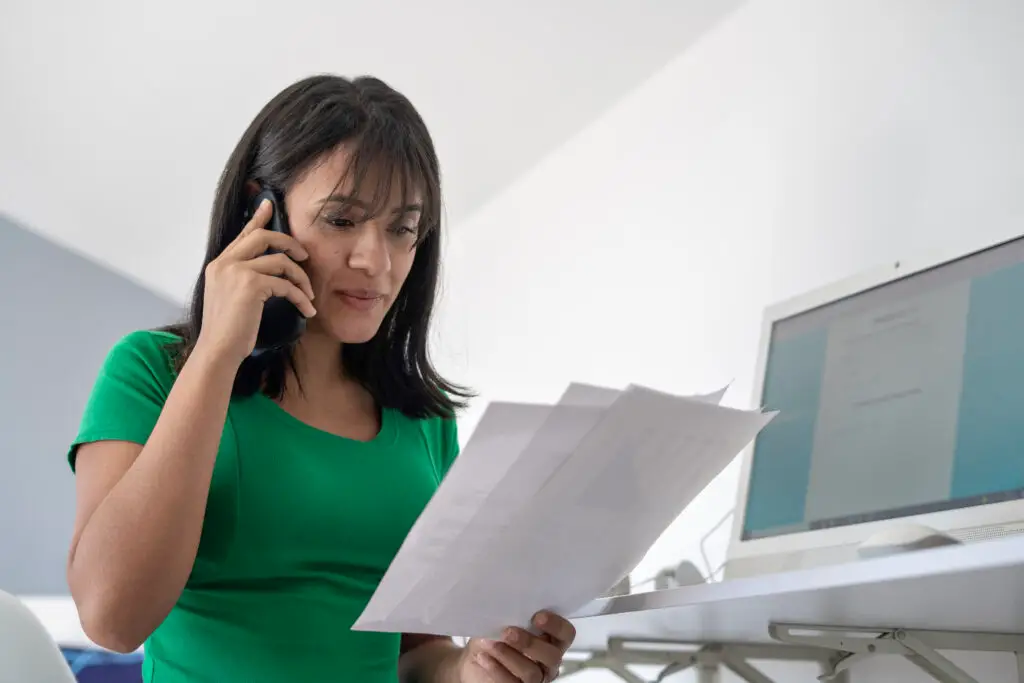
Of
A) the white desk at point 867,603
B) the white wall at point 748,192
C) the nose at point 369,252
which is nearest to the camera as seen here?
the white desk at point 867,603

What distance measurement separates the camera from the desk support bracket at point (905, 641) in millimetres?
930

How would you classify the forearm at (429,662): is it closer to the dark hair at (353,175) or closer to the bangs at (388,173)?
the dark hair at (353,175)

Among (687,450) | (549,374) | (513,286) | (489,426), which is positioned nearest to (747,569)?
(687,450)

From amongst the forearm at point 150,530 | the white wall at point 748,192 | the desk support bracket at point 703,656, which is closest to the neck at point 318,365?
the forearm at point 150,530

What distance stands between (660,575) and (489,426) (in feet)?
3.10

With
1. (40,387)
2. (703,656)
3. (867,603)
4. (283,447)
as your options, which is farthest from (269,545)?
(40,387)

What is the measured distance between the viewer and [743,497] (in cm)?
132

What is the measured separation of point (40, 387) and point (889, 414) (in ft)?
9.20

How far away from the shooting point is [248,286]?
2.82 feet

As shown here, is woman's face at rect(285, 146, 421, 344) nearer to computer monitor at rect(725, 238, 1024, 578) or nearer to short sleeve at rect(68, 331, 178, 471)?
short sleeve at rect(68, 331, 178, 471)

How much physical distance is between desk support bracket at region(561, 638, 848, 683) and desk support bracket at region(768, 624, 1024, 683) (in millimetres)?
316

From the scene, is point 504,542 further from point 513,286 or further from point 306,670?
point 513,286

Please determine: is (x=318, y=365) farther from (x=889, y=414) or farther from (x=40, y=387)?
(x=40, y=387)

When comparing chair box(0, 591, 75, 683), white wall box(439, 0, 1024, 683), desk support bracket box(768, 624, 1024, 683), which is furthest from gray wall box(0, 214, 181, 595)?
desk support bracket box(768, 624, 1024, 683)
